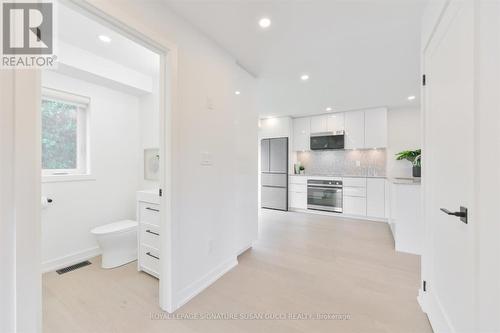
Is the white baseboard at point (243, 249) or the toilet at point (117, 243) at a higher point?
the toilet at point (117, 243)

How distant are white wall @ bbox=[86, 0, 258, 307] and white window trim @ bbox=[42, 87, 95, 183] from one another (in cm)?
173

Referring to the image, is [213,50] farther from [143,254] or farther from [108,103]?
[143,254]

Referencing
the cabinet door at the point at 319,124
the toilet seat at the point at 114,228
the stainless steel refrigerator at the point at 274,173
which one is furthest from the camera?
the stainless steel refrigerator at the point at 274,173

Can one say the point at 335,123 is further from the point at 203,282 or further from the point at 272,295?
the point at 203,282

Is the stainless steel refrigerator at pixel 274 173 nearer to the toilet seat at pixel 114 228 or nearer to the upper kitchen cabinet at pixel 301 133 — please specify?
the upper kitchen cabinet at pixel 301 133

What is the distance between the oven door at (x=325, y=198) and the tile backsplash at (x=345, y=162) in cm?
68

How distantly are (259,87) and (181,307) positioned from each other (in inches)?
121

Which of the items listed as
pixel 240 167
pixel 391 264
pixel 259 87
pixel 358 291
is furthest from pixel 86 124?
pixel 391 264

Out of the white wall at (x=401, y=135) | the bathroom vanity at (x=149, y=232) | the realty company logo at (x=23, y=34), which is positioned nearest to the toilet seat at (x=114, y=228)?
the bathroom vanity at (x=149, y=232)

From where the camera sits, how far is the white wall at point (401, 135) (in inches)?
182

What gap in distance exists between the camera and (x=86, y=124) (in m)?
2.75

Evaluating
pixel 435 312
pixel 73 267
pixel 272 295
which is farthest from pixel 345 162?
pixel 73 267

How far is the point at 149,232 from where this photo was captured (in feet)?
7.09

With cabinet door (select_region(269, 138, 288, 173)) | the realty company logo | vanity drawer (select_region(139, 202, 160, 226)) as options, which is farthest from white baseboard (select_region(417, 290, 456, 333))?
cabinet door (select_region(269, 138, 288, 173))
